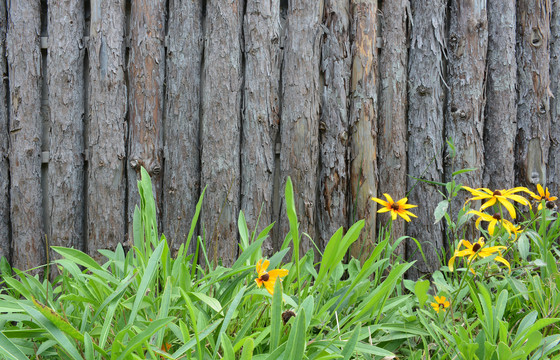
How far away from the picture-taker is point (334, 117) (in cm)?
217

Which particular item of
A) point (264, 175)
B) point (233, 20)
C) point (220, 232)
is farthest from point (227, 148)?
point (233, 20)

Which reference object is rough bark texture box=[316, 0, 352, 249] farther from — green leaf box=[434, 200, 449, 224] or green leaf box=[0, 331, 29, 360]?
green leaf box=[0, 331, 29, 360]

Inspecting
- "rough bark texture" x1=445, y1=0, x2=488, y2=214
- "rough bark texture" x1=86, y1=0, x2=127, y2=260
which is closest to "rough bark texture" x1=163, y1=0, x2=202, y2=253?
"rough bark texture" x1=86, y1=0, x2=127, y2=260

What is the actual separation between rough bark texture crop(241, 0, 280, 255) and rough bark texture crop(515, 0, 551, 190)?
1.46m

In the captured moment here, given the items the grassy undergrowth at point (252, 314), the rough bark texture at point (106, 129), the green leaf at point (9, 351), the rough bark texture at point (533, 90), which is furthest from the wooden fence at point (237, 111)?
the green leaf at point (9, 351)

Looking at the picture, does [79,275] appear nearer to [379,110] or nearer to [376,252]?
[376,252]

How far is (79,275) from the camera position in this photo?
1260 mm

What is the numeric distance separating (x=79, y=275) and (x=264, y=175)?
109 centimetres

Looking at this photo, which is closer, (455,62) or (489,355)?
(489,355)

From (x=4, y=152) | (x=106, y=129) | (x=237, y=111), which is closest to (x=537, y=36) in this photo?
(x=237, y=111)

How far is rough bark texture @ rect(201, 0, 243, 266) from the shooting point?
2.11 meters

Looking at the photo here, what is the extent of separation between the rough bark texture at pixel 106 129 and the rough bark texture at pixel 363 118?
126cm

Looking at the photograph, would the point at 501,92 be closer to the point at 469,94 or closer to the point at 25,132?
the point at 469,94

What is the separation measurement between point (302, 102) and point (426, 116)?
27.5 inches
